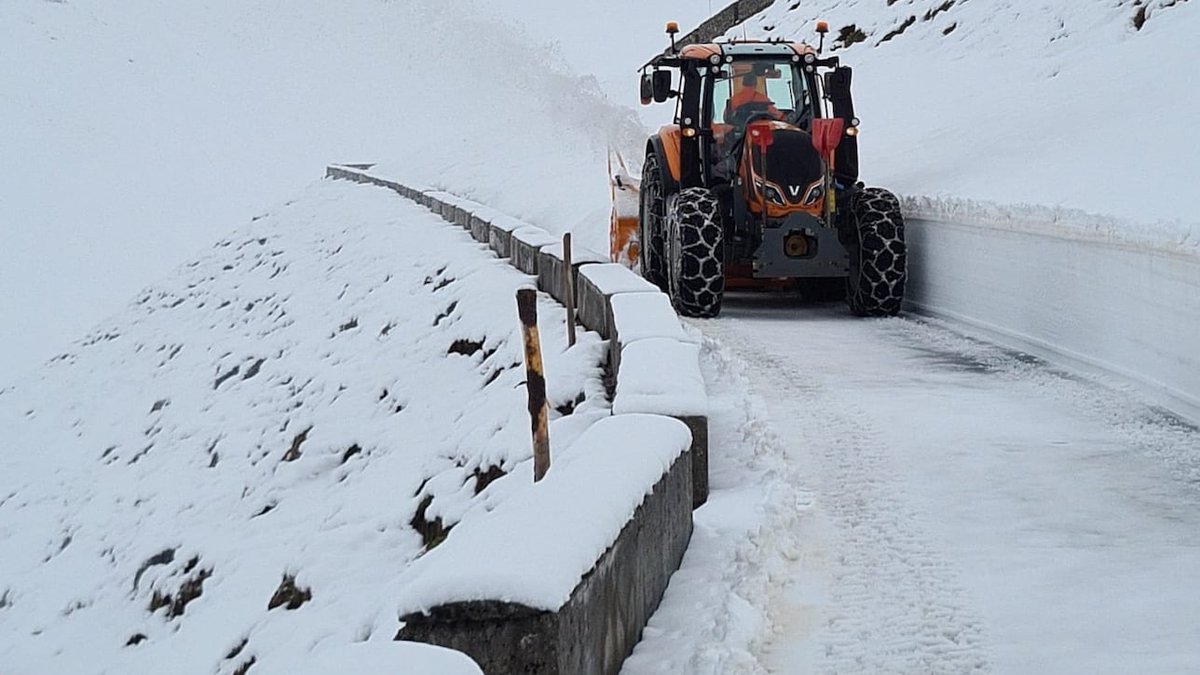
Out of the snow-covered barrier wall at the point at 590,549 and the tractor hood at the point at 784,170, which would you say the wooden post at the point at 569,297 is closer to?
the tractor hood at the point at 784,170

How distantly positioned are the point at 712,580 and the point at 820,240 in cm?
708

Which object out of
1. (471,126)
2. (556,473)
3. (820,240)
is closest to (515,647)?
(556,473)

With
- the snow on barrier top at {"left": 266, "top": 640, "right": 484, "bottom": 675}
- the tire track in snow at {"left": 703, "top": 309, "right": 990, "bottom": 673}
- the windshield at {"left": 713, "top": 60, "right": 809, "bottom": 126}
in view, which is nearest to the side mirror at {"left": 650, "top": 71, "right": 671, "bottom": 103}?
the windshield at {"left": 713, "top": 60, "right": 809, "bottom": 126}

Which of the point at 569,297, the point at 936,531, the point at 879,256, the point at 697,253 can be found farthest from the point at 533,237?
the point at 936,531

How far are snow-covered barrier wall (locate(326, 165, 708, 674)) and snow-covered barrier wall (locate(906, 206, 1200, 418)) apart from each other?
2721 mm

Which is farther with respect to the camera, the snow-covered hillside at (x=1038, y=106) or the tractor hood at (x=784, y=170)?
the tractor hood at (x=784, y=170)

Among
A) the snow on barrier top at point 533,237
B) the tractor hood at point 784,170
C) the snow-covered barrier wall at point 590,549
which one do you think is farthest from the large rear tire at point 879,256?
the snow-covered barrier wall at point 590,549

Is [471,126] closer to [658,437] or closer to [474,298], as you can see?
[474,298]

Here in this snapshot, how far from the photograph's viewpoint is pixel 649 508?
4.88m

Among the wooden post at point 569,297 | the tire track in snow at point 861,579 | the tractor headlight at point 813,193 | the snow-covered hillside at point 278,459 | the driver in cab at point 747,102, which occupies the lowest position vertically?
the snow-covered hillside at point 278,459

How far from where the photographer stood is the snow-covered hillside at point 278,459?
880cm

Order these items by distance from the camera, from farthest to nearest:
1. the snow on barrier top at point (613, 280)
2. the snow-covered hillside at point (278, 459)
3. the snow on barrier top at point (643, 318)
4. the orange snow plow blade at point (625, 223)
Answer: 1. the orange snow plow blade at point (625, 223)
2. the snow on barrier top at point (613, 280)
3. the snow-covered hillside at point (278, 459)
4. the snow on barrier top at point (643, 318)

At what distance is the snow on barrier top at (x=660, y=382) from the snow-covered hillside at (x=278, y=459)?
823 millimetres

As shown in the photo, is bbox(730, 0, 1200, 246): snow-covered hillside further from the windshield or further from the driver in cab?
the driver in cab
